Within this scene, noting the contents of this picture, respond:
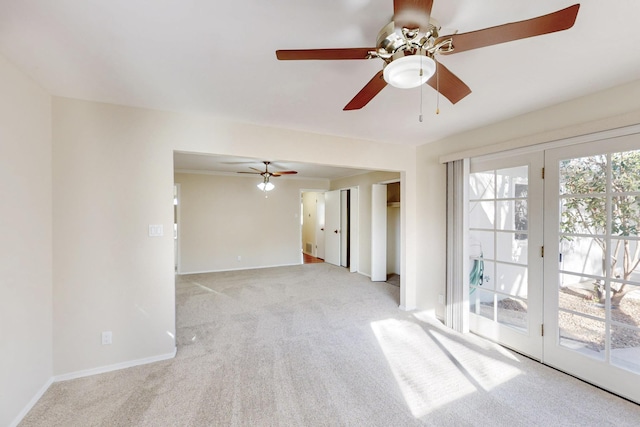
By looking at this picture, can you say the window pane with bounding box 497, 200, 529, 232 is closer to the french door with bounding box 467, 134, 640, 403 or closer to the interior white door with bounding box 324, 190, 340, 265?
the french door with bounding box 467, 134, 640, 403

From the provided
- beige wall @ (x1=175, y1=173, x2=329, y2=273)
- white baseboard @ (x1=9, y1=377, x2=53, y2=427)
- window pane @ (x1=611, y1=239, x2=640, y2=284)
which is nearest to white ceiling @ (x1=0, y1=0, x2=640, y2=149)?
window pane @ (x1=611, y1=239, x2=640, y2=284)

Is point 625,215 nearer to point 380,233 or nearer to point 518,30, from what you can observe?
point 518,30

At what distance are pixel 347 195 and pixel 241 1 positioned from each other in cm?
576

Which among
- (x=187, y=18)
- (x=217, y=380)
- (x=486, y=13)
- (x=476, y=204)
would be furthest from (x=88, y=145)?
(x=476, y=204)

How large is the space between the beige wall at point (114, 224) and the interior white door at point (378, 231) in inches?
135

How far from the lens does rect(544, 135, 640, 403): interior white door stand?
198 centimetres

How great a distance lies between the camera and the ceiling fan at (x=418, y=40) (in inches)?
38.6

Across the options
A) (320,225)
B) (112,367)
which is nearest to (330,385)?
(112,367)

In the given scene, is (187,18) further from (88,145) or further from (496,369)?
(496,369)

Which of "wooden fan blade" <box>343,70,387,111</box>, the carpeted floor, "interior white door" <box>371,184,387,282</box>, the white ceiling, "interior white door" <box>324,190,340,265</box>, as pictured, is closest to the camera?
the white ceiling

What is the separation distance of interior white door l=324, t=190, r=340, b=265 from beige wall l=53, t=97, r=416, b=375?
174 inches

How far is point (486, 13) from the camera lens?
1.27m

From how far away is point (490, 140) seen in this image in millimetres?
2826

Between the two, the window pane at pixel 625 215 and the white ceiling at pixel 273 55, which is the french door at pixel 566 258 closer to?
the window pane at pixel 625 215
